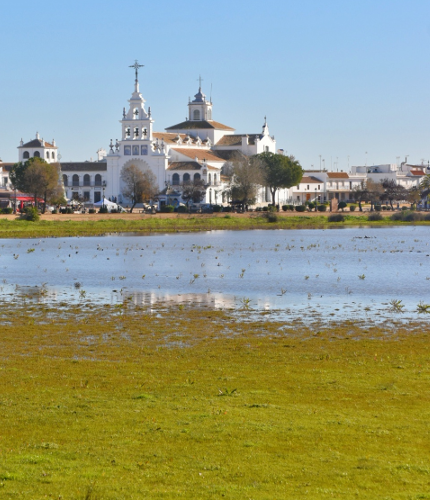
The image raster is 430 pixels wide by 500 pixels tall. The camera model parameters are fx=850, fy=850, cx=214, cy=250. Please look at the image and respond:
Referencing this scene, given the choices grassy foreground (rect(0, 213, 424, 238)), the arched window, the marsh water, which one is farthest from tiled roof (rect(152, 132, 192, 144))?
the marsh water

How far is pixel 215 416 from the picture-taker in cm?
1253

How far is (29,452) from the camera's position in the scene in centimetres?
1088

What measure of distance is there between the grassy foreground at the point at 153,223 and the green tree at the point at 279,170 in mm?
27330

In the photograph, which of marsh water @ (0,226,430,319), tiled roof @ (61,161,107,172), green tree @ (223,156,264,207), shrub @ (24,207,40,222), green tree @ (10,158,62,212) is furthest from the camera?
tiled roof @ (61,161,107,172)

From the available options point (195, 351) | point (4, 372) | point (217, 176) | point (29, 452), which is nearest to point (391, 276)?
point (195, 351)

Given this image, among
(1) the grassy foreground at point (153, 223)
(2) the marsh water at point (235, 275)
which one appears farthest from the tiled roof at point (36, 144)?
(2) the marsh water at point (235, 275)

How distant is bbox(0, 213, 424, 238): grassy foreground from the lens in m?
83.4

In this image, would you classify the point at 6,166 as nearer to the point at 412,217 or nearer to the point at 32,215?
the point at 32,215

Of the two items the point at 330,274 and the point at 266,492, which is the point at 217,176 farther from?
the point at 266,492

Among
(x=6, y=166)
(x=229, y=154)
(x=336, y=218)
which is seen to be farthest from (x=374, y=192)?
(x=6, y=166)

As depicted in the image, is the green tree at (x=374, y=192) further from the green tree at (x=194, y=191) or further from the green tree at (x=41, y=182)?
the green tree at (x=41, y=182)

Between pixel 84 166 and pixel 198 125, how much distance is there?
83.5ft

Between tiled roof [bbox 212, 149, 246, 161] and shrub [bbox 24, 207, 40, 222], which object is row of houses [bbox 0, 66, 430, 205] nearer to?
tiled roof [bbox 212, 149, 246, 161]

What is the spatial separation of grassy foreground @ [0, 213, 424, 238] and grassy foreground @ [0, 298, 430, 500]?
6057 centimetres
